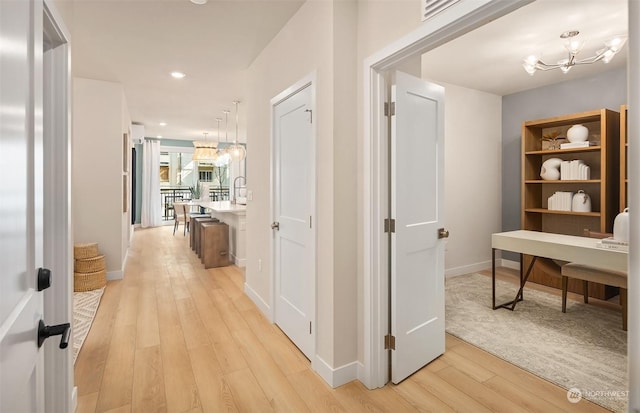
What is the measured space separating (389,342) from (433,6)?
190cm

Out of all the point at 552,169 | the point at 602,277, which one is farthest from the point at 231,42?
the point at 552,169

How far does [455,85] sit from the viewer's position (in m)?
4.61

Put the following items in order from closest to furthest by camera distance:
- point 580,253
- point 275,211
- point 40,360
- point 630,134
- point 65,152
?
point 630,134 → point 40,360 → point 65,152 → point 580,253 → point 275,211

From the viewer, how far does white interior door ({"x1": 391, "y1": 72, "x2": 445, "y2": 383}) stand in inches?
82.0

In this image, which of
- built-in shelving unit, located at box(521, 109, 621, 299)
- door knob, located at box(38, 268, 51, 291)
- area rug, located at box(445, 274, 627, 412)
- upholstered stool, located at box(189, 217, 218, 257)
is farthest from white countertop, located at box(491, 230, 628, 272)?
upholstered stool, located at box(189, 217, 218, 257)

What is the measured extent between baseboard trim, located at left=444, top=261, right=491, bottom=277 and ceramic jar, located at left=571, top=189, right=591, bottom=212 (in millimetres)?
1400

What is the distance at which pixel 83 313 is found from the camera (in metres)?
3.26

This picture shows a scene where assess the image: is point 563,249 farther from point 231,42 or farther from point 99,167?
point 99,167

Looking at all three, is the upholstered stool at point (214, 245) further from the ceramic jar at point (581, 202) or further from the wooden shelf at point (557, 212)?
the ceramic jar at point (581, 202)

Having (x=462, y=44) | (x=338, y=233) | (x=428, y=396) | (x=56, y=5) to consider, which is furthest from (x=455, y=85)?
(x=56, y=5)

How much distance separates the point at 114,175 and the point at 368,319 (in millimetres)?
4095

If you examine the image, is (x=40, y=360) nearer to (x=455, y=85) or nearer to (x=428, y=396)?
(x=428, y=396)

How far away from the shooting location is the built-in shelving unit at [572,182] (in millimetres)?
3828

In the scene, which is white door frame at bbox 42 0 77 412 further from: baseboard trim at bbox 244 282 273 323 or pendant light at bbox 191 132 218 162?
pendant light at bbox 191 132 218 162
